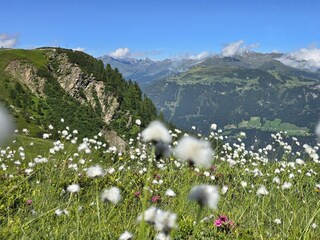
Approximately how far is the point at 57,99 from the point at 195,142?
10897cm

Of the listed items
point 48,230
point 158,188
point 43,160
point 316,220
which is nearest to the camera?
point 48,230

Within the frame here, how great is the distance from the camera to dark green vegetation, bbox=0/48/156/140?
95.2m

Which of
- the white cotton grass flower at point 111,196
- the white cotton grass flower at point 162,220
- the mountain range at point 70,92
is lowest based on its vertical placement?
the mountain range at point 70,92

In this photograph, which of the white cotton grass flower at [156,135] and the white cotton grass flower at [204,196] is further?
the white cotton grass flower at [156,135]

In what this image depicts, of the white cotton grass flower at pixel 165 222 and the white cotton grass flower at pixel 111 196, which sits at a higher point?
the white cotton grass flower at pixel 165 222

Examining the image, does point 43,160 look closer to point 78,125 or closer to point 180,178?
point 180,178

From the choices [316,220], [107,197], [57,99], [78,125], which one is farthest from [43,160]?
[57,99]

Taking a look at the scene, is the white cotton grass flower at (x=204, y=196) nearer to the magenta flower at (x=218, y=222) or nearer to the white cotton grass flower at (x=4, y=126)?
the white cotton grass flower at (x=4, y=126)

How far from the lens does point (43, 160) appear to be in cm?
706

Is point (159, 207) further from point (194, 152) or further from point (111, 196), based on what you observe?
point (194, 152)

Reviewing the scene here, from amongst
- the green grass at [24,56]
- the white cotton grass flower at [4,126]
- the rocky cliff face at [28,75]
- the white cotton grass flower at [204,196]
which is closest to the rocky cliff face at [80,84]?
the green grass at [24,56]

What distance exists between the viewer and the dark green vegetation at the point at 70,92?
313 ft

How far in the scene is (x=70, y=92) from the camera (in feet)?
391

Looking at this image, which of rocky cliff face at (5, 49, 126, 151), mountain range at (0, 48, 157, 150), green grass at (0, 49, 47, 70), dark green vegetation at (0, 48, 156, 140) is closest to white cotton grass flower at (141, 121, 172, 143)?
mountain range at (0, 48, 157, 150)
